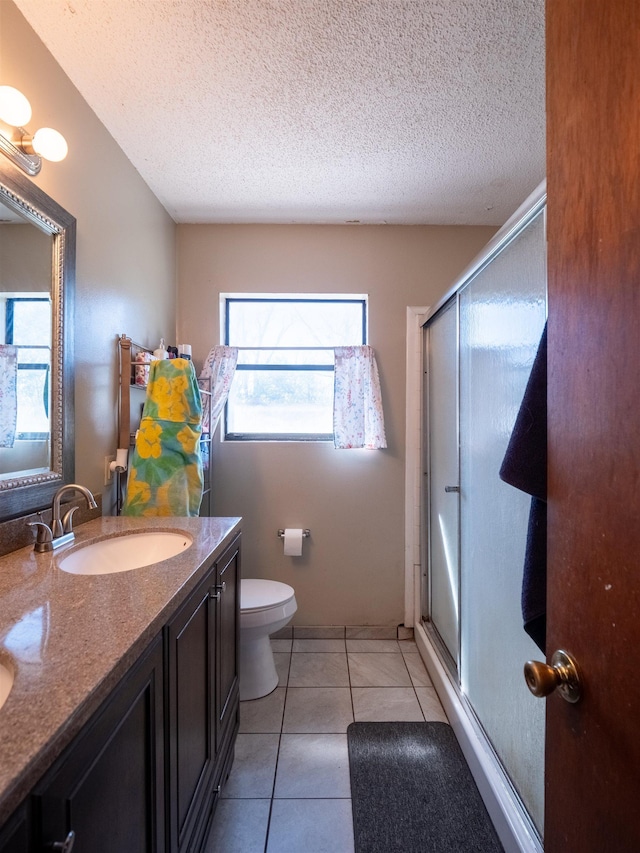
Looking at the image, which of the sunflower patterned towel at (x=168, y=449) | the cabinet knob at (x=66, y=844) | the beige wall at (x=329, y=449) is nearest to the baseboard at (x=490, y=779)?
the beige wall at (x=329, y=449)

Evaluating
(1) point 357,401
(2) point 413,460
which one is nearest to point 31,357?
(1) point 357,401

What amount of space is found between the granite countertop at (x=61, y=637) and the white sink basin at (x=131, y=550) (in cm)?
8

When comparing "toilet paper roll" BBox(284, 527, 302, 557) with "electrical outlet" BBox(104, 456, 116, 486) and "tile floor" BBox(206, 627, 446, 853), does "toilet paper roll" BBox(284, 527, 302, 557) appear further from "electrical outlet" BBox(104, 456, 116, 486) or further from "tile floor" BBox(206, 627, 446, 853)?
"electrical outlet" BBox(104, 456, 116, 486)

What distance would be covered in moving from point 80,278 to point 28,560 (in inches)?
37.5

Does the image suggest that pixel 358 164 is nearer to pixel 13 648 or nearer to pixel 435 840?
pixel 13 648

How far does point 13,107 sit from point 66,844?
1523 millimetres

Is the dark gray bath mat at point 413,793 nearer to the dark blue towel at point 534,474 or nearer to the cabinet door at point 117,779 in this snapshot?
the cabinet door at point 117,779

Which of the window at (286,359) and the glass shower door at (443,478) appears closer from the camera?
the glass shower door at (443,478)

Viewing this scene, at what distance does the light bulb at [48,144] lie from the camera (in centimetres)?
114

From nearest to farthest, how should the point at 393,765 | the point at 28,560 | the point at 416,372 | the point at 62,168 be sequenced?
the point at 28,560, the point at 62,168, the point at 393,765, the point at 416,372

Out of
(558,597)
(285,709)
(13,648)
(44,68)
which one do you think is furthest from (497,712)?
(44,68)

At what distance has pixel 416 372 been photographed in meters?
2.36

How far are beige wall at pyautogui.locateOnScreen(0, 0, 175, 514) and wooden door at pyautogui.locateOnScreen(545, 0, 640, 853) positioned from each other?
55.2 inches

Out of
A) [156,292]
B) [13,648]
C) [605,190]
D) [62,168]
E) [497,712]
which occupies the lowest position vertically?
[497,712]
